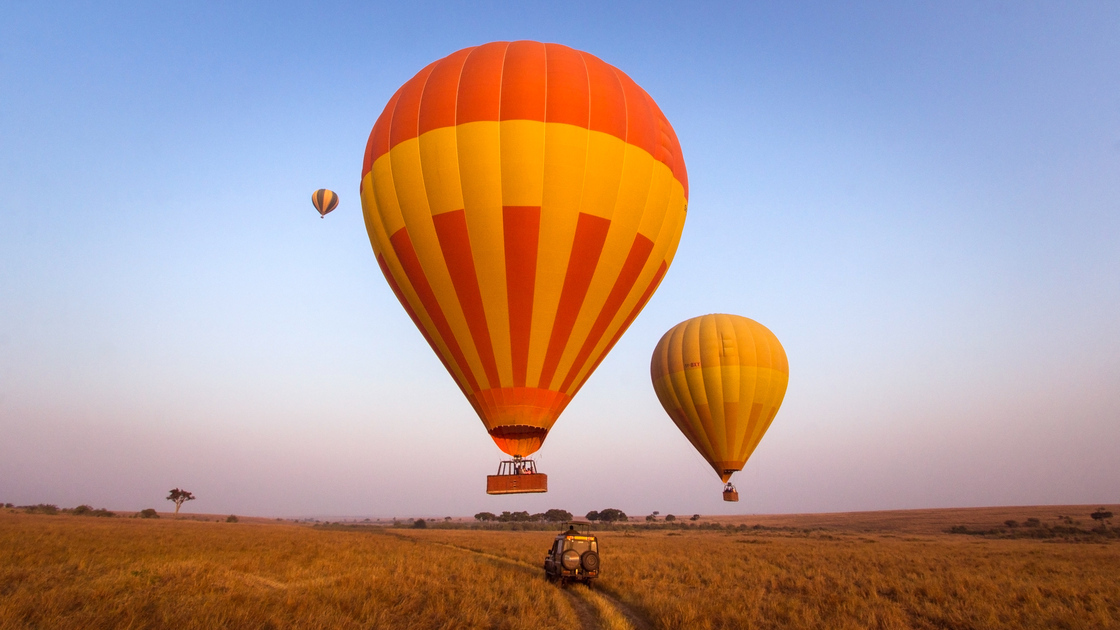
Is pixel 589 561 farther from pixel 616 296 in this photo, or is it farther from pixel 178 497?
pixel 178 497

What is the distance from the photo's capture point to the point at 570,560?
1482cm

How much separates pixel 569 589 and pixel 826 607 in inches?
240

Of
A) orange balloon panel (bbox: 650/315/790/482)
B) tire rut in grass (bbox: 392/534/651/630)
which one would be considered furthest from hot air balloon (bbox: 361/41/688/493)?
orange balloon panel (bbox: 650/315/790/482)

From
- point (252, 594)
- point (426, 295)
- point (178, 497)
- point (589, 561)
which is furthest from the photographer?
point (178, 497)

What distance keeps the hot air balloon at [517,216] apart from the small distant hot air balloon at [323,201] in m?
14.9

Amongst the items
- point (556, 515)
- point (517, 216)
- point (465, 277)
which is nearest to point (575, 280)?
point (517, 216)

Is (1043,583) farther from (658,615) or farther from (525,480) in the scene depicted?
(525,480)

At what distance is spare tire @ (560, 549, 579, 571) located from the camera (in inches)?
581

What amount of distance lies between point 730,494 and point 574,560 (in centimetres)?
1485

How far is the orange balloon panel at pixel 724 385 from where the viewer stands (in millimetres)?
26891

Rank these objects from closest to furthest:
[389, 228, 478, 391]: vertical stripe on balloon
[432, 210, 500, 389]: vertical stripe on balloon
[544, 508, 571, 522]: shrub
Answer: [432, 210, 500, 389]: vertical stripe on balloon, [389, 228, 478, 391]: vertical stripe on balloon, [544, 508, 571, 522]: shrub

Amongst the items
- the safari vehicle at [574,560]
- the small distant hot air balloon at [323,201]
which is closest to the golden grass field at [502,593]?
the safari vehicle at [574,560]

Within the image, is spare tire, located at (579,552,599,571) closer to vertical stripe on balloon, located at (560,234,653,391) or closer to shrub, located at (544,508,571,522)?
vertical stripe on balloon, located at (560,234,653,391)

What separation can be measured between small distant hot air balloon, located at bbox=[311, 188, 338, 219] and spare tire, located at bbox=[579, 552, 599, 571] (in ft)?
71.1
